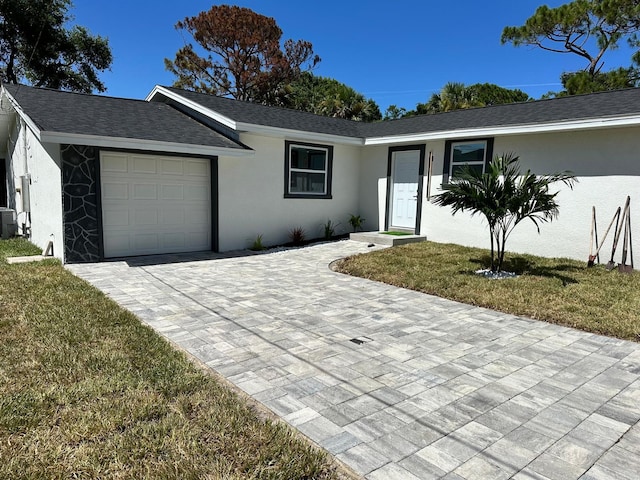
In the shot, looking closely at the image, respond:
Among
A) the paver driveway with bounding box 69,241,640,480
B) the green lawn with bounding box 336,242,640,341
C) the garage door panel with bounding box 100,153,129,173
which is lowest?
A: the paver driveway with bounding box 69,241,640,480

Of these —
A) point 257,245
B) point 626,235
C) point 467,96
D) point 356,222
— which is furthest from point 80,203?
point 467,96

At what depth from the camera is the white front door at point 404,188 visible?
36.3ft

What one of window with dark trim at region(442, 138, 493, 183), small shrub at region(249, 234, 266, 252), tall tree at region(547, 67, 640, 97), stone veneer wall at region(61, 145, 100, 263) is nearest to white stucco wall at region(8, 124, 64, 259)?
stone veneer wall at region(61, 145, 100, 263)

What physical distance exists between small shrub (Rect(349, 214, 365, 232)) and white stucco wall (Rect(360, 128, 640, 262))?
3.05 meters

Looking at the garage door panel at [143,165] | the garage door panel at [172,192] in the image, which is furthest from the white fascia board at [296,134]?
the garage door panel at [143,165]

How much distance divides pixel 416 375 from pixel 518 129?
7.07 meters

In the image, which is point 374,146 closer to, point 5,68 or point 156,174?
point 156,174

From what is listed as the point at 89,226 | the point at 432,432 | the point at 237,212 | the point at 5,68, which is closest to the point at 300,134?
the point at 237,212

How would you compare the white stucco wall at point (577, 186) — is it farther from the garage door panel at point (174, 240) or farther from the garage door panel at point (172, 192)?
the garage door panel at point (174, 240)

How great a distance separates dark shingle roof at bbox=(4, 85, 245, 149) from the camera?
7484 millimetres

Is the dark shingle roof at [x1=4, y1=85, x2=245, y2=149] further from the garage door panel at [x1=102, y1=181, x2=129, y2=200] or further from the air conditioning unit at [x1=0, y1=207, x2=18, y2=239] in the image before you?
the air conditioning unit at [x1=0, y1=207, x2=18, y2=239]

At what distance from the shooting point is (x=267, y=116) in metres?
10.9

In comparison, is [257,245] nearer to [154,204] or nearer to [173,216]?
[173,216]

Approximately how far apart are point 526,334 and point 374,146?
8.32 metres
